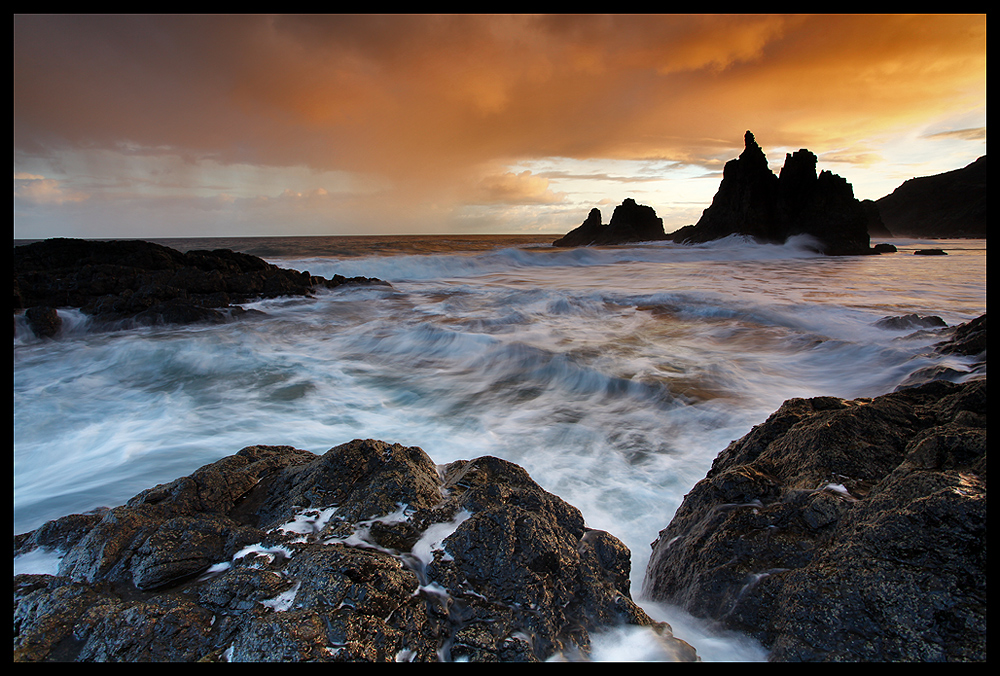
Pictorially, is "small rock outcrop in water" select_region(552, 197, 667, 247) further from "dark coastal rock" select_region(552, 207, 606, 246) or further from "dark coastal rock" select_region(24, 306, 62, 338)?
"dark coastal rock" select_region(24, 306, 62, 338)

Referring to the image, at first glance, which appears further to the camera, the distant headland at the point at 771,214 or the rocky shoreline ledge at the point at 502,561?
the distant headland at the point at 771,214

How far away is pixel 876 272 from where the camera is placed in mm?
17297

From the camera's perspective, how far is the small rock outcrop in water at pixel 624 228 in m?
49.3

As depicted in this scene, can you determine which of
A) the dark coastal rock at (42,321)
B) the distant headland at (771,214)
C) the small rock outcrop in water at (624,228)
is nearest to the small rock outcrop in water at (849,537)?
the dark coastal rock at (42,321)

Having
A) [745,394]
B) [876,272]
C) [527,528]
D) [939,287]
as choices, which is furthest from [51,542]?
[876,272]

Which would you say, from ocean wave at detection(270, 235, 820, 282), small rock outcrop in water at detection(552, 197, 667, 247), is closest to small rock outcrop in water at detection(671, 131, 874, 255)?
ocean wave at detection(270, 235, 820, 282)

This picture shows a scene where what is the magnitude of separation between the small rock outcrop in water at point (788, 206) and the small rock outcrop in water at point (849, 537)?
35.3m

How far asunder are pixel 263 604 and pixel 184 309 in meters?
10.6

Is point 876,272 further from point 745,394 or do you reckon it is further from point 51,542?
point 51,542

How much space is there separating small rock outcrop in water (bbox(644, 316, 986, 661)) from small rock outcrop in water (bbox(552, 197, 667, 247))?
1924 inches

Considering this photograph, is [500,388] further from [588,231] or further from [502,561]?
[588,231]

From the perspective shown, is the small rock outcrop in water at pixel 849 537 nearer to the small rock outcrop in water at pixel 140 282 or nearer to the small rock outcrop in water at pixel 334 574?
the small rock outcrop in water at pixel 334 574

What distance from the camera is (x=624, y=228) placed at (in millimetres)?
49625

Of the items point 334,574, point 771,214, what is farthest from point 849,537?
point 771,214
